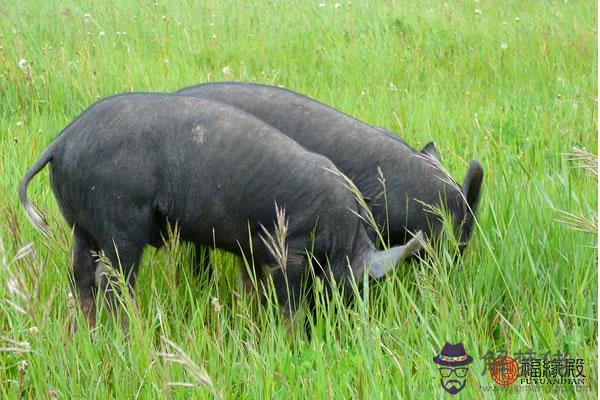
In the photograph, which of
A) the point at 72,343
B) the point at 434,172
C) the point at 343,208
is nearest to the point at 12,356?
the point at 72,343

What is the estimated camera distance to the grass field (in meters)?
2.45

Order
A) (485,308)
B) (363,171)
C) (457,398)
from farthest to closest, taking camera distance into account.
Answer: (363,171)
(485,308)
(457,398)

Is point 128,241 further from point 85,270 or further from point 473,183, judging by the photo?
point 473,183

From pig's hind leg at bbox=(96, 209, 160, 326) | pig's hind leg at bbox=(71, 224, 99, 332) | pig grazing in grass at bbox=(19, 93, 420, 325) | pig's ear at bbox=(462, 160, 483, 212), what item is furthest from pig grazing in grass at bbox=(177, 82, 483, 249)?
pig's hind leg at bbox=(71, 224, 99, 332)

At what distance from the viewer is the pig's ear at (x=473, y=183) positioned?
11.2 feet

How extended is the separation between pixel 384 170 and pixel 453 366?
1375 mm

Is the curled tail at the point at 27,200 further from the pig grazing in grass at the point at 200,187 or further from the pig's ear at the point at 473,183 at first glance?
the pig's ear at the point at 473,183

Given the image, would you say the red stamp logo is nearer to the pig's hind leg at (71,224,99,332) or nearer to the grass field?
the grass field

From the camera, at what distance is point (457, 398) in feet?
7.27

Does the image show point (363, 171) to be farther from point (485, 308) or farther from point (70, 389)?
point (70, 389)

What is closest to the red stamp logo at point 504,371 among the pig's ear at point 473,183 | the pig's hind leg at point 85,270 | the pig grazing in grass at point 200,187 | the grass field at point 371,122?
the grass field at point 371,122

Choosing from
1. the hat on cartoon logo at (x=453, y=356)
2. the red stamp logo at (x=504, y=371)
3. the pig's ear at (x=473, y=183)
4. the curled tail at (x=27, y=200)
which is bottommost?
the red stamp logo at (x=504, y=371)

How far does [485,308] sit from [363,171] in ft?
2.81

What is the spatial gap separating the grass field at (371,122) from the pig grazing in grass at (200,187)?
162 millimetres
